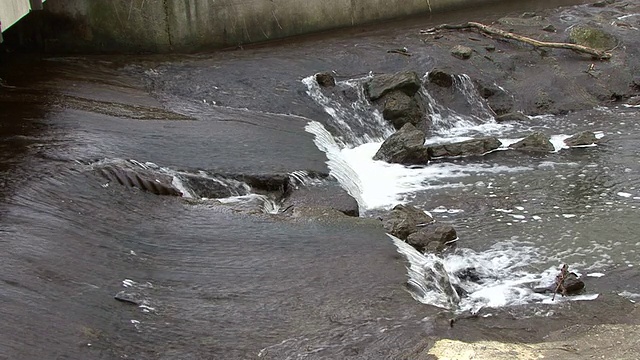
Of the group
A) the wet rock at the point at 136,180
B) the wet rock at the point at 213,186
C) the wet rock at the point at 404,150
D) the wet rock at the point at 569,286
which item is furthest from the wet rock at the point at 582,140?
the wet rock at the point at 136,180

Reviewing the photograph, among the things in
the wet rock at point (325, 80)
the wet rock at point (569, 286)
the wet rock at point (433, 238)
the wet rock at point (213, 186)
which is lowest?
the wet rock at point (569, 286)

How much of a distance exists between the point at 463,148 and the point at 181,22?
7680 millimetres

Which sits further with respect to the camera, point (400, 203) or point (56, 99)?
point (56, 99)

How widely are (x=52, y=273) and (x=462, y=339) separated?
3733 mm

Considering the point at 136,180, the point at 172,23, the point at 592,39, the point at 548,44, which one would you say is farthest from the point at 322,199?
the point at 592,39

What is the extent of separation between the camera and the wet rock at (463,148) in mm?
13188

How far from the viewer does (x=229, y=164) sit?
10.4 m

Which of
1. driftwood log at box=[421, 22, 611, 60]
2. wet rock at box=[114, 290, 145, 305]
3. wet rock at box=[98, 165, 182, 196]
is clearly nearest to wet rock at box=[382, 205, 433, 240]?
wet rock at box=[98, 165, 182, 196]

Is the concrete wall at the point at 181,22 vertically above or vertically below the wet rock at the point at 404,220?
above

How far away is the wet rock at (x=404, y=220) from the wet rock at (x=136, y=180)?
2.79m

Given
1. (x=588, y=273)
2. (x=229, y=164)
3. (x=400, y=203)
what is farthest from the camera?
(x=400, y=203)

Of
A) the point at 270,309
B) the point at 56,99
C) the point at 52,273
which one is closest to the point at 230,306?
the point at 270,309

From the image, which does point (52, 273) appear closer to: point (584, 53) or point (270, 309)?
point (270, 309)

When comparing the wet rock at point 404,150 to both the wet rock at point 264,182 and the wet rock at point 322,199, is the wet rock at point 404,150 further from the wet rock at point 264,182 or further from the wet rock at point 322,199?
the wet rock at point 264,182
